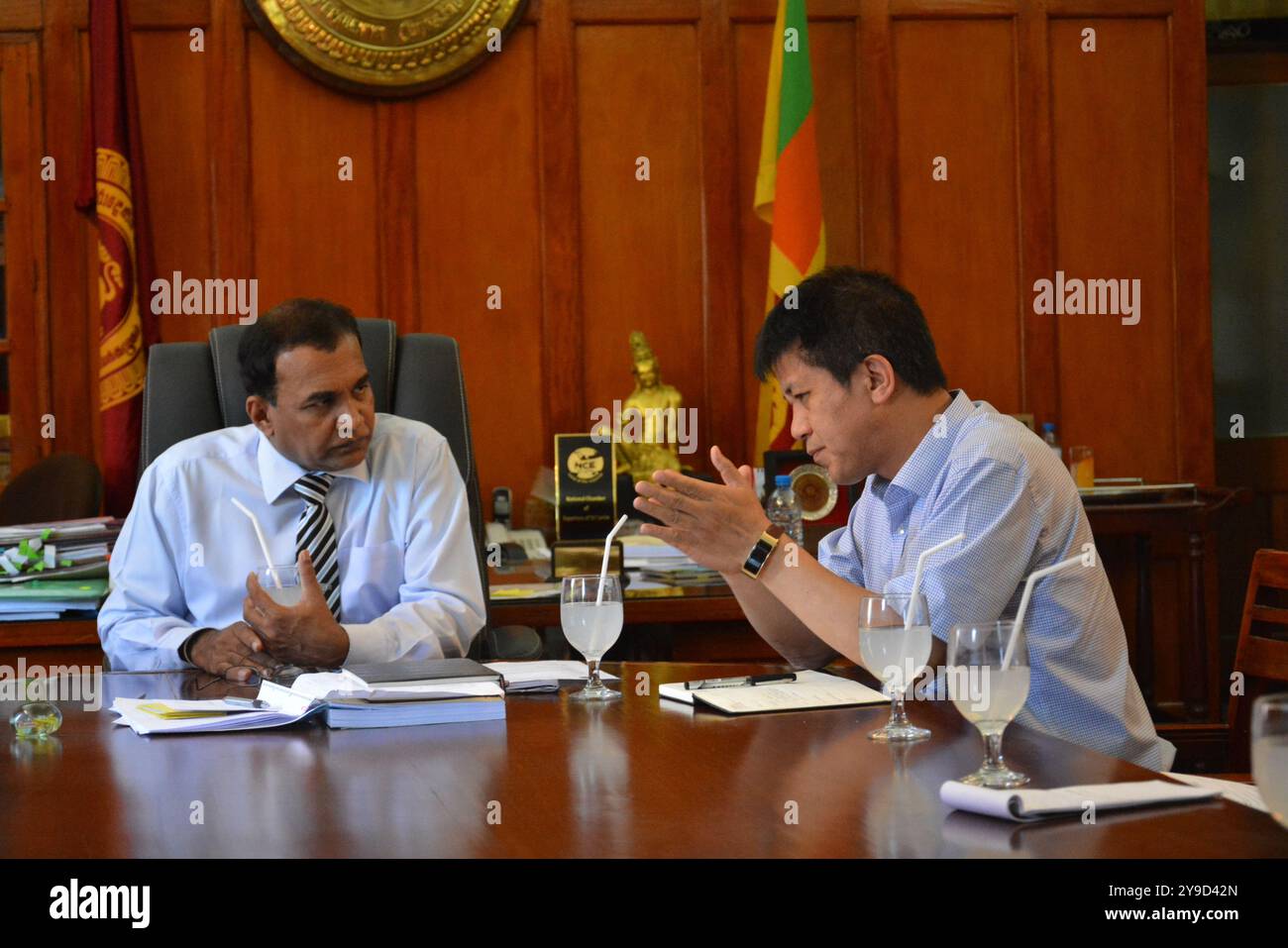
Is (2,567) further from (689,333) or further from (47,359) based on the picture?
(689,333)

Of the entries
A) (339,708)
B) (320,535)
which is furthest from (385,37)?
(339,708)

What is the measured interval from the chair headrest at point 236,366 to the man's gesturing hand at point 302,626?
27.9 inches

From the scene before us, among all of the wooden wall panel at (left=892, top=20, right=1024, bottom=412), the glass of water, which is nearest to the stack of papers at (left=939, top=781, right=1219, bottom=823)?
the glass of water

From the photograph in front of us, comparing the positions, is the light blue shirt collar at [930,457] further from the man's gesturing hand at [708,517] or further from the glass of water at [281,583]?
the glass of water at [281,583]

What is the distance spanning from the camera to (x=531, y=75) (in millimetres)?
4203

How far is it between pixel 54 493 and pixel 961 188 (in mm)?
2791

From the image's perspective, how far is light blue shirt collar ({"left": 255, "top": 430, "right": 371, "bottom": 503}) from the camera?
2.35 metres

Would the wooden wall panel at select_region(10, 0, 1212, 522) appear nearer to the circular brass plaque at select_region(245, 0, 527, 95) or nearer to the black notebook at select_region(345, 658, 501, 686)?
the circular brass plaque at select_region(245, 0, 527, 95)

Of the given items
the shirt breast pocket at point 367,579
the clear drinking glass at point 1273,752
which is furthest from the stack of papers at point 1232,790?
the shirt breast pocket at point 367,579

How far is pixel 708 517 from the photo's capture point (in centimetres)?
175

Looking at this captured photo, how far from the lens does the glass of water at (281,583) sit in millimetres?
1703

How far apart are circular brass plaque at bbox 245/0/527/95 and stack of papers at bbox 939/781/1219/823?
3.48m

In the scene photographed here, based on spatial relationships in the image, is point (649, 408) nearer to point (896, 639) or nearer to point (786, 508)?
point (786, 508)
